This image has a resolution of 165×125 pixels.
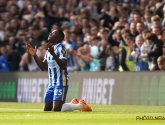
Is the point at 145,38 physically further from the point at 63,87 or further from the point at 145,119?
the point at 145,119

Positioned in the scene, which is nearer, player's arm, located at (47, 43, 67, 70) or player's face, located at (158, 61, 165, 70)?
player's arm, located at (47, 43, 67, 70)

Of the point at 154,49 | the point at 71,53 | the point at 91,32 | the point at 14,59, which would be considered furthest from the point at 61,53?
the point at 14,59

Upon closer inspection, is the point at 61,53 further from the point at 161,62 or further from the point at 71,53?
the point at 71,53

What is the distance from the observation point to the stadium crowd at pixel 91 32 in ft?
71.7

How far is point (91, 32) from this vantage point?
84.0ft

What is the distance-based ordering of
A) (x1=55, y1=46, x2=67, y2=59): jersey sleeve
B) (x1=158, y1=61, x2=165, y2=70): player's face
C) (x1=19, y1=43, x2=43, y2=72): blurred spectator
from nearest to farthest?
(x1=55, y1=46, x2=67, y2=59): jersey sleeve, (x1=158, y1=61, x2=165, y2=70): player's face, (x1=19, y1=43, x2=43, y2=72): blurred spectator

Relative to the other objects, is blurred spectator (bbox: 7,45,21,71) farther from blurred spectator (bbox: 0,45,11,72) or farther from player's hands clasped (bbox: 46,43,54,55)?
player's hands clasped (bbox: 46,43,54,55)

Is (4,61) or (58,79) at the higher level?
(4,61)

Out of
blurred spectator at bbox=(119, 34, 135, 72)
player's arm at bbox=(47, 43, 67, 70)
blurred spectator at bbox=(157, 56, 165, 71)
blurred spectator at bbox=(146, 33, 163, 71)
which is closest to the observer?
player's arm at bbox=(47, 43, 67, 70)

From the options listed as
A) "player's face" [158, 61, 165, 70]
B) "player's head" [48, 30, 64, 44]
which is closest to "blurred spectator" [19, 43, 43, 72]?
"player's face" [158, 61, 165, 70]

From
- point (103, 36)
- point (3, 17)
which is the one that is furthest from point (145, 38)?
point (3, 17)

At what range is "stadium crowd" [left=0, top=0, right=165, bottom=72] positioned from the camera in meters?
21.9

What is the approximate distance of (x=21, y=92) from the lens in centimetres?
2558

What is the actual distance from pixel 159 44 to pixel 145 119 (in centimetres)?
825
